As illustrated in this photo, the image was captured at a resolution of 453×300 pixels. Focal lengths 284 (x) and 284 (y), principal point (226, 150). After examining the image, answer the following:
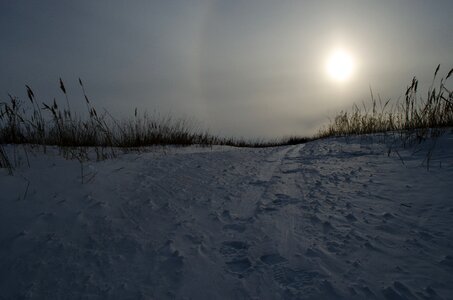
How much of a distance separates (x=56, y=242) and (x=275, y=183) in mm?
1975

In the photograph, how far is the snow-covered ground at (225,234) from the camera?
1.27 m

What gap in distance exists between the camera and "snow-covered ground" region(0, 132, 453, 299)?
1268 millimetres

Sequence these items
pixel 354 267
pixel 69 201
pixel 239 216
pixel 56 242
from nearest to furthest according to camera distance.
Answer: pixel 354 267
pixel 56 242
pixel 239 216
pixel 69 201

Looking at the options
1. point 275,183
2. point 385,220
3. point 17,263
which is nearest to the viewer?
point 17,263

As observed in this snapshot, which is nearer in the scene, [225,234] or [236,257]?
[236,257]

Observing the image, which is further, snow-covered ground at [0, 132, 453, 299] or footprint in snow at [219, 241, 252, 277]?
footprint in snow at [219, 241, 252, 277]

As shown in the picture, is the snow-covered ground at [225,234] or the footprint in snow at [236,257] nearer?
Result: the snow-covered ground at [225,234]

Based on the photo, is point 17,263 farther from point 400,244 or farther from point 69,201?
point 400,244

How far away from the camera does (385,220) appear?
1825 mm

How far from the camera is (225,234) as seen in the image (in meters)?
1.78

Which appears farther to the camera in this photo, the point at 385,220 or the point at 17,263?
the point at 385,220

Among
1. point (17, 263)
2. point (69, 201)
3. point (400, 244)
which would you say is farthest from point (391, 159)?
point (17, 263)

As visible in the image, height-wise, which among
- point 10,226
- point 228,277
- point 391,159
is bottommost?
point 228,277

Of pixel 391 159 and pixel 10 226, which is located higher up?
pixel 391 159
